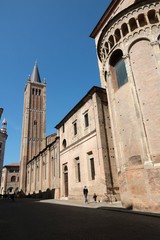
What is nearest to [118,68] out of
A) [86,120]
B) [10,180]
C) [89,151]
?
[86,120]

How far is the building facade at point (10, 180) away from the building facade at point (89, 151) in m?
44.3

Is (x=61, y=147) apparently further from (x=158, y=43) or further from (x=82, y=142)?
(x=158, y=43)

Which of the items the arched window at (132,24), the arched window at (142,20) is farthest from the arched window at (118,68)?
the arched window at (142,20)

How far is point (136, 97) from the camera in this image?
11102 millimetres

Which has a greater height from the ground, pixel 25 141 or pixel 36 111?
pixel 36 111

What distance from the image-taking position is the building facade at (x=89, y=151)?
15.6 m

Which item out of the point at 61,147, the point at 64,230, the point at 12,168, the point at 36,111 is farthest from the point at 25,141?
the point at 64,230

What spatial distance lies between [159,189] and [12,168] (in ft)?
205

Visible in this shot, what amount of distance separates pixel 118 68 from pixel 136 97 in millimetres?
3435

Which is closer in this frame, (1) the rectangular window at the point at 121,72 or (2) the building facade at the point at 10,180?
(1) the rectangular window at the point at 121,72

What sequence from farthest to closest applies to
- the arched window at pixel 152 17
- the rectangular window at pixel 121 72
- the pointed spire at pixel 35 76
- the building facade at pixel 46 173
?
the pointed spire at pixel 35 76
the building facade at pixel 46 173
the rectangular window at pixel 121 72
the arched window at pixel 152 17

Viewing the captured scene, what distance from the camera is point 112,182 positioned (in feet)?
50.4

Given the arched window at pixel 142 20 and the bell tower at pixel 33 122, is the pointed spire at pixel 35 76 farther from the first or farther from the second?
the arched window at pixel 142 20

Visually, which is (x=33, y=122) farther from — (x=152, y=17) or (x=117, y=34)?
(x=152, y=17)
